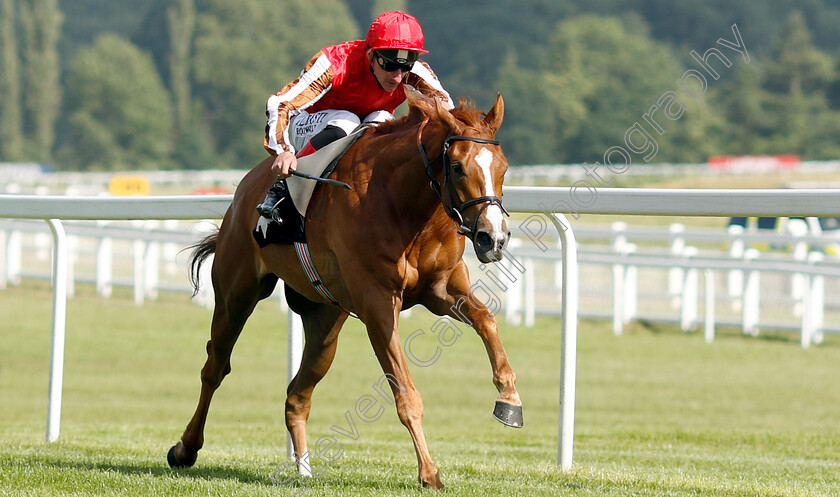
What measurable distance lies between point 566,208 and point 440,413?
17.2 feet

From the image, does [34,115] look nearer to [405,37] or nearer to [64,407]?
[64,407]

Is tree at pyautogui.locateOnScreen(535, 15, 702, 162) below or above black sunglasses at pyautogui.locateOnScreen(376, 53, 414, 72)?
above

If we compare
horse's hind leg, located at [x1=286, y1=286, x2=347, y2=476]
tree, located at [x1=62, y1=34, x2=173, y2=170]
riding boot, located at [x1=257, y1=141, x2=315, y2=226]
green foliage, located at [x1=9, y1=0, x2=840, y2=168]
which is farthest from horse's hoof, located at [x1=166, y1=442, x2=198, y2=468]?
tree, located at [x1=62, y1=34, x2=173, y2=170]

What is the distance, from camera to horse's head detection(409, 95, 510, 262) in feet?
12.6

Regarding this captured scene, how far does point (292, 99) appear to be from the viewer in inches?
186

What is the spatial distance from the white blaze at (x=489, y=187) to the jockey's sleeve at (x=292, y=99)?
100 cm

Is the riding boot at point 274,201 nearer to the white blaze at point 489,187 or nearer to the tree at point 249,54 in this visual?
the white blaze at point 489,187

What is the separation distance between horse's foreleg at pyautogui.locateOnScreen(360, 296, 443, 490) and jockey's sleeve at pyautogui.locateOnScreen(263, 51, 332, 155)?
33.3 inches

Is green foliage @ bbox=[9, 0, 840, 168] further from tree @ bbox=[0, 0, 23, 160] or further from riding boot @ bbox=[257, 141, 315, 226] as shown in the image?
riding boot @ bbox=[257, 141, 315, 226]

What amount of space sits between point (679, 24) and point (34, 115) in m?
53.8

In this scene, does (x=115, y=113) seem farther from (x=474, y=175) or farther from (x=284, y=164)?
(x=474, y=175)

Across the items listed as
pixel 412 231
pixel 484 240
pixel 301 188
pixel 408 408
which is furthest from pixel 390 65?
pixel 408 408

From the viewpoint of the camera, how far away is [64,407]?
983 centimetres

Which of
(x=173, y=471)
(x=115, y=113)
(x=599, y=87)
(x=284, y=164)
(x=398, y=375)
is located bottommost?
(x=173, y=471)
